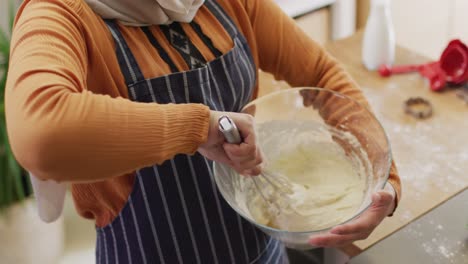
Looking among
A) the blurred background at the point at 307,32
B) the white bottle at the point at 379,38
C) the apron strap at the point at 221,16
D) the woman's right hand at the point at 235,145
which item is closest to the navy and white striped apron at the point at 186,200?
the apron strap at the point at 221,16

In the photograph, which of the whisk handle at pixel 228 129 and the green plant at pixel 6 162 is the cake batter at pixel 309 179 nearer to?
the whisk handle at pixel 228 129

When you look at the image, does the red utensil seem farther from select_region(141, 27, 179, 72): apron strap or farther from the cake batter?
select_region(141, 27, 179, 72): apron strap

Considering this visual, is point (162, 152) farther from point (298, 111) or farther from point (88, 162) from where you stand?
point (298, 111)

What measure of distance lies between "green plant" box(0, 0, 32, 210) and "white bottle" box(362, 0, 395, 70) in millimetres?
1009

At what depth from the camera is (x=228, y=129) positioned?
0.69 m

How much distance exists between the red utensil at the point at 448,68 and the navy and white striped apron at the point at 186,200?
2.33 feet

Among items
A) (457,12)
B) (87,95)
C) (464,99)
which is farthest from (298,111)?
(457,12)

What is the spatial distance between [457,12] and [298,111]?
185cm

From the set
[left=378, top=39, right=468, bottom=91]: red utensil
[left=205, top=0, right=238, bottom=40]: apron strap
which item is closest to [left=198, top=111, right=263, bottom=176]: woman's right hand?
[left=205, top=0, right=238, bottom=40]: apron strap

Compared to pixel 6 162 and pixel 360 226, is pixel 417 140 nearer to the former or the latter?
pixel 360 226

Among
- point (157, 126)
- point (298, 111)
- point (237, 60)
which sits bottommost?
point (298, 111)

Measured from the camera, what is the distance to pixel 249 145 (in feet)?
2.37

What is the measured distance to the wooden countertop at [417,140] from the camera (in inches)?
45.6

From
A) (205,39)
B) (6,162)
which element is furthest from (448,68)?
(6,162)
